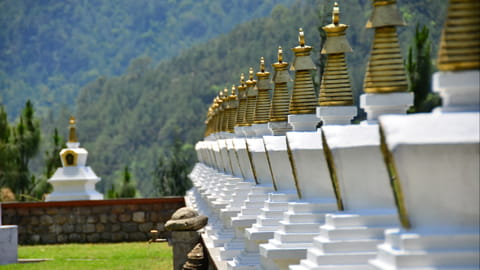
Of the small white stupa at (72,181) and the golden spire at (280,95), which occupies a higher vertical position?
the golden spire at (280,95)

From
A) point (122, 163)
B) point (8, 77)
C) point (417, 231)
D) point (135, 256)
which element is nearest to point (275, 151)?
point (417, 231)

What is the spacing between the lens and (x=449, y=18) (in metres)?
6.02

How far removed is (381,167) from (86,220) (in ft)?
76.2

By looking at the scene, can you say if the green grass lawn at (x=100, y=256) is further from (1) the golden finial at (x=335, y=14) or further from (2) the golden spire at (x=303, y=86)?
(1) the golden finial at (x=335, y=14)

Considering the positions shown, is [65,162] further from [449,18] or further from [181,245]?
[449,18]

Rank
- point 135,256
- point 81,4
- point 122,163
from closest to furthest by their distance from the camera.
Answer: point 135,256 < point 122,163 < point 81,4

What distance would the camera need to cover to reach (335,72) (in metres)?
9.16

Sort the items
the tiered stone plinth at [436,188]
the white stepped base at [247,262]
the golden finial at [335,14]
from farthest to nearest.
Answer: the white stepped base at [247,262]
the golden finial at [335,14]
the tiered stone plinth at [436,188]

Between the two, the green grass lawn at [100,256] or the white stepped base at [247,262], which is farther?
the green grass lawn at [100,256]

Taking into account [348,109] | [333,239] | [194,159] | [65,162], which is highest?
[348,109]

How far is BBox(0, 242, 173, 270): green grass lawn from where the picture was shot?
73.5ft

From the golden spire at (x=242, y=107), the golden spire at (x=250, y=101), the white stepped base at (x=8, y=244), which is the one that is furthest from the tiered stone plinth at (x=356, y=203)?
the white stepped base at (x=8, y=244)

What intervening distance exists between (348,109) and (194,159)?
58.6 metres

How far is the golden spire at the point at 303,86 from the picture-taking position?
35.6ft
